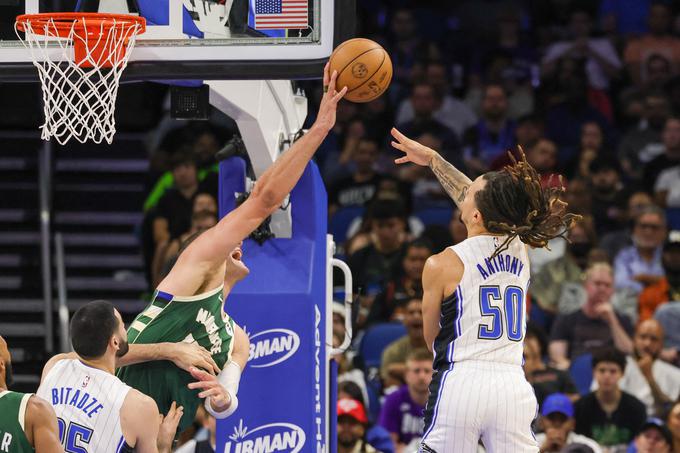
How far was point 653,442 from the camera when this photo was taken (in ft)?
29.2

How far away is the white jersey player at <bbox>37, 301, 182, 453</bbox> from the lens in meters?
5.88

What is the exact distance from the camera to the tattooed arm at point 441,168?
652cm

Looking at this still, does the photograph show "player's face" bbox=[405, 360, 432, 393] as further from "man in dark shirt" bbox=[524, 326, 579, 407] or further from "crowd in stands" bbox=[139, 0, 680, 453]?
"man in dark shirt" bbox=[524, 326, 579, 407]

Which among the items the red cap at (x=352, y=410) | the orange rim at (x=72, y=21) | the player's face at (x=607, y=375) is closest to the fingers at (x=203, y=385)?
the orange rim at (x=72, y=21)

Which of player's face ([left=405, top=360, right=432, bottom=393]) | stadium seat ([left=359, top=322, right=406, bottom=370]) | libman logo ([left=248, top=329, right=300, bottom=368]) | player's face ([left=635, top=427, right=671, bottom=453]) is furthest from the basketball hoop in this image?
stadium seat ([left=359, top=322, right=406, bottom=370])

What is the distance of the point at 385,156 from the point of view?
14.0 m

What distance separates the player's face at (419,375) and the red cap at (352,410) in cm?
68

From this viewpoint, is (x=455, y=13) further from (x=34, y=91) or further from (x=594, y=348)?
(x=594, y=348)

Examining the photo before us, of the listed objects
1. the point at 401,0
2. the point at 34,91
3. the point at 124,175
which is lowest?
the point at 124,175

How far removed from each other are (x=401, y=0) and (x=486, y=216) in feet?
37.7

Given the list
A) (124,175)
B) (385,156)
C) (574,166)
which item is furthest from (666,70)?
(124,175)

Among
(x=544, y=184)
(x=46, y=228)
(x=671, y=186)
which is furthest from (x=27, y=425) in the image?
(x=671, y=186)

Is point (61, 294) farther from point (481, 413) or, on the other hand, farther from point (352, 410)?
point (481, 413)

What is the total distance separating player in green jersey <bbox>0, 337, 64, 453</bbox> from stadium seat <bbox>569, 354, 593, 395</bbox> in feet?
19.1
